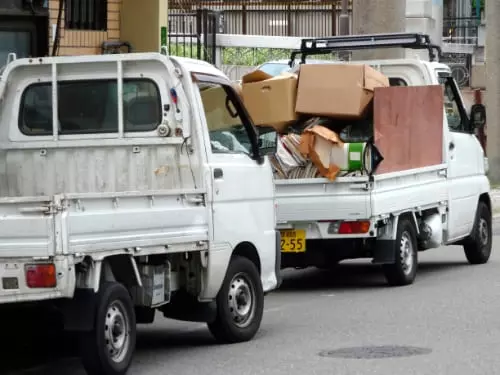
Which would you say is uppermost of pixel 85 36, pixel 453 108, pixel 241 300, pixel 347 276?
pixel 85 36

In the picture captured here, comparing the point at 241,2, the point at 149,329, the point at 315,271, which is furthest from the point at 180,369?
the point at 241,2

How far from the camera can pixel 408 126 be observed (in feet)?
49.7

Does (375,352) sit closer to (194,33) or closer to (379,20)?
(379,20)

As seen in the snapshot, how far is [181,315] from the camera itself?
10922 mm

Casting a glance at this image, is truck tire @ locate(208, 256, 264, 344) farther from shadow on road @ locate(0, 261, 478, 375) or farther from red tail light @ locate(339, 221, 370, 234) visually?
red tail light @ locate(339, 221, 370, 234)

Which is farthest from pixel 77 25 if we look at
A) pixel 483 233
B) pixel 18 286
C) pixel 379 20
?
pixel 18 286

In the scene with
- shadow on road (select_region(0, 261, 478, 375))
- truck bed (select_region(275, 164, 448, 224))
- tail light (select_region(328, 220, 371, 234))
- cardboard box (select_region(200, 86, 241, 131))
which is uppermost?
cardboard box (select_region(200, 86, 241, 131))

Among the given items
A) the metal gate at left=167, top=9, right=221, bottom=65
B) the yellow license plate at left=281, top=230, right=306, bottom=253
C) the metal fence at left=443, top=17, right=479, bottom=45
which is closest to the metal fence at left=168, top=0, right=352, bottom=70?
the metal gate at left=167, top=9, right=221, bottom=65

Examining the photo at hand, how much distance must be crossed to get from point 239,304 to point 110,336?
6.91 feet

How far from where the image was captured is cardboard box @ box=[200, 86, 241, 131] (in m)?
11.0

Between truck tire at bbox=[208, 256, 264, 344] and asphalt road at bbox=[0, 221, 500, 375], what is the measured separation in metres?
0.13

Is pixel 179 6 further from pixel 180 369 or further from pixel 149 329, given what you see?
pixel 180 369

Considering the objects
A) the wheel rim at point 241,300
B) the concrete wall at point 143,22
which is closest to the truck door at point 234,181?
the wheel rim at point 241,300

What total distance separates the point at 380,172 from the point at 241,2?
25.3 m
